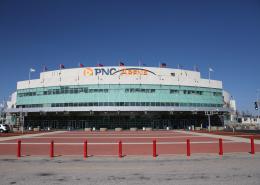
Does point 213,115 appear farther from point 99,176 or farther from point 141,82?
point 99,176

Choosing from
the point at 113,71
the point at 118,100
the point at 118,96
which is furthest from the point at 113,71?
the point at 118,100

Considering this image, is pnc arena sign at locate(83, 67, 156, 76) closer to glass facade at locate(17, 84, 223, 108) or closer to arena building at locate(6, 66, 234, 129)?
arena building at locate(6, 66, 234, 129)

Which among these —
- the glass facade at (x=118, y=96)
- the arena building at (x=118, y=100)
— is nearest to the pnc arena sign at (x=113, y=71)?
the arena building at (x=118, y=100)

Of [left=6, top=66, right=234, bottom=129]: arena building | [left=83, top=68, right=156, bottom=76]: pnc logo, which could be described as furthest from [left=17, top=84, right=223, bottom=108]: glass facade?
[left=83, top=68, right=156, bottom=76]: pnc logo

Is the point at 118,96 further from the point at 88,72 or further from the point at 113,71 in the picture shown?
the point at 88,72

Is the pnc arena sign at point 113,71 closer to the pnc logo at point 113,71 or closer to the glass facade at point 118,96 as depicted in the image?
the pnc logo at point 113,71

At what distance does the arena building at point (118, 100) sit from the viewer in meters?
71.8

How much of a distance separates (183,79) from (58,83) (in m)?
36.4

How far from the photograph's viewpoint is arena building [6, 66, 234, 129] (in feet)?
235

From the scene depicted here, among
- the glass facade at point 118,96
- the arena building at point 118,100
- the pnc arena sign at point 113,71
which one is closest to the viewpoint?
the arena building at point 118,100

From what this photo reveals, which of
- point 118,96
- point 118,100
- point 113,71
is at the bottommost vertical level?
point 118,100

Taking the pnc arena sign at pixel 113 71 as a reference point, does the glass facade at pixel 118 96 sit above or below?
below

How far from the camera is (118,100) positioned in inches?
2827

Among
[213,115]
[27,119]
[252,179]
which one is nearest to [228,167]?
[252,179]
